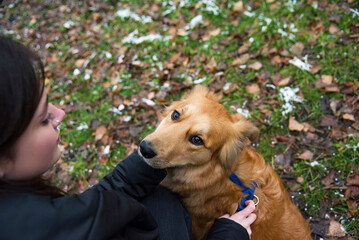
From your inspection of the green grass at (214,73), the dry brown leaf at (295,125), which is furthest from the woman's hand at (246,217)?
the dry brown leaf at (295,125)

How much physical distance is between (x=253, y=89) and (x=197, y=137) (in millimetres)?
2123

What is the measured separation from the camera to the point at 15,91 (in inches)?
47.2

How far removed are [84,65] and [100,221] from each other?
4.50m

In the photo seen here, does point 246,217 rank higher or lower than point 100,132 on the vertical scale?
higher

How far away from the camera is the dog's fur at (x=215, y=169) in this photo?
233cm

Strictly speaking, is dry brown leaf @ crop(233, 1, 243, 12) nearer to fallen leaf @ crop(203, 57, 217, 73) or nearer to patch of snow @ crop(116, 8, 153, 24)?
fallen leaf @ crop(203, 57, 217, 73)

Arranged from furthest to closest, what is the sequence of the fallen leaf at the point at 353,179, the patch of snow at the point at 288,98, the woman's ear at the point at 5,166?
1. the patch of snow at the point at 288,98
2. the fallen leaf at the point at 353,179
3. the woman's ear at the point at 5,166

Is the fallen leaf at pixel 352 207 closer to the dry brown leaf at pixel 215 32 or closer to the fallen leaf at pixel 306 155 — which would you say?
the fallen leaf at pixel 306 155

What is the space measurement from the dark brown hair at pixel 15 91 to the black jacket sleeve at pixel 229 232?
1.45 m

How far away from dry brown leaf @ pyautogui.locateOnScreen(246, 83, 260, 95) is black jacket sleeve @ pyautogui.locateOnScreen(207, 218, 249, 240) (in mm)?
2433

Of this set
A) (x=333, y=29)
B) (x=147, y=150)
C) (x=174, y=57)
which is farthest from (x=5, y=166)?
(x=333, y=29)

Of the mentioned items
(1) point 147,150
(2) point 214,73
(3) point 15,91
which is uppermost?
(3) point 15,91

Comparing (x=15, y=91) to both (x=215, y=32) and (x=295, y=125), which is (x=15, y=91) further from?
(x=215, y=32)

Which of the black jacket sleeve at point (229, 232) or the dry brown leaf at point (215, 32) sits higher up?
the dry brown leaf at point (215, 32)
